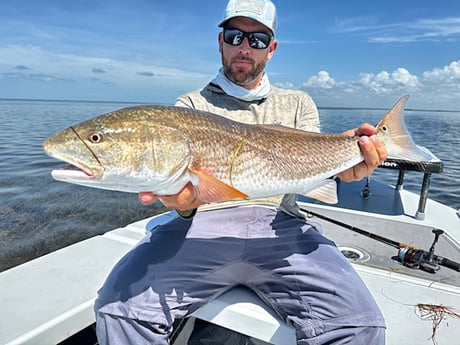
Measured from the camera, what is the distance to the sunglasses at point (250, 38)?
3.22 metres

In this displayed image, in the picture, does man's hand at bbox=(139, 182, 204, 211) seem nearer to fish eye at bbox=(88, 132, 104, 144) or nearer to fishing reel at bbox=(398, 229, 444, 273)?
fish eye at bbox=(88, 132, 104, 144)

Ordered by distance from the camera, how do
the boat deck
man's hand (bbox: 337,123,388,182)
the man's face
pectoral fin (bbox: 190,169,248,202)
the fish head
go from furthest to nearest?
the man's face
man's hand (bbox: 337,123,388,182)
the boat deck
pectoral fin (bbox: 190,169,248,202)
the fish head

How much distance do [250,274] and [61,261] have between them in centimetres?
177

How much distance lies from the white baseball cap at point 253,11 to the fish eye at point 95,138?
1.79 m

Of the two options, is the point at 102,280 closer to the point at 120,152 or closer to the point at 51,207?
the point at 120,152

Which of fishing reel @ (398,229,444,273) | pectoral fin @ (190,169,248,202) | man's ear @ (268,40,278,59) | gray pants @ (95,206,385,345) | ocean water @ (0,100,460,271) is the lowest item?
ocean water @ (0,100,460,271)

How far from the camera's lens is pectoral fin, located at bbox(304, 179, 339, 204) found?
269 cm

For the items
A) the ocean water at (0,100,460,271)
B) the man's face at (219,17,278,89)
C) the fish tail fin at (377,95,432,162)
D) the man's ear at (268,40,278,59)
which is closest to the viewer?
the fish tail fin at (377,95,432,162)

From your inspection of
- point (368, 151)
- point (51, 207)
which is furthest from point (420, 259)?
point (51, 207)

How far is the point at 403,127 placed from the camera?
2.81 meters

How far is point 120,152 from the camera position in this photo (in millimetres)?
2027

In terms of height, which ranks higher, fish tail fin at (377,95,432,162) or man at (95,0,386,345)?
fish tail fin at (377,95,432,162)

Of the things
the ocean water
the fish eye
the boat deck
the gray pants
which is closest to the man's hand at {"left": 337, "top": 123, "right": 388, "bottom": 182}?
the gray pants

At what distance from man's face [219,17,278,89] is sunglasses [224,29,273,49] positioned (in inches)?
1.1
